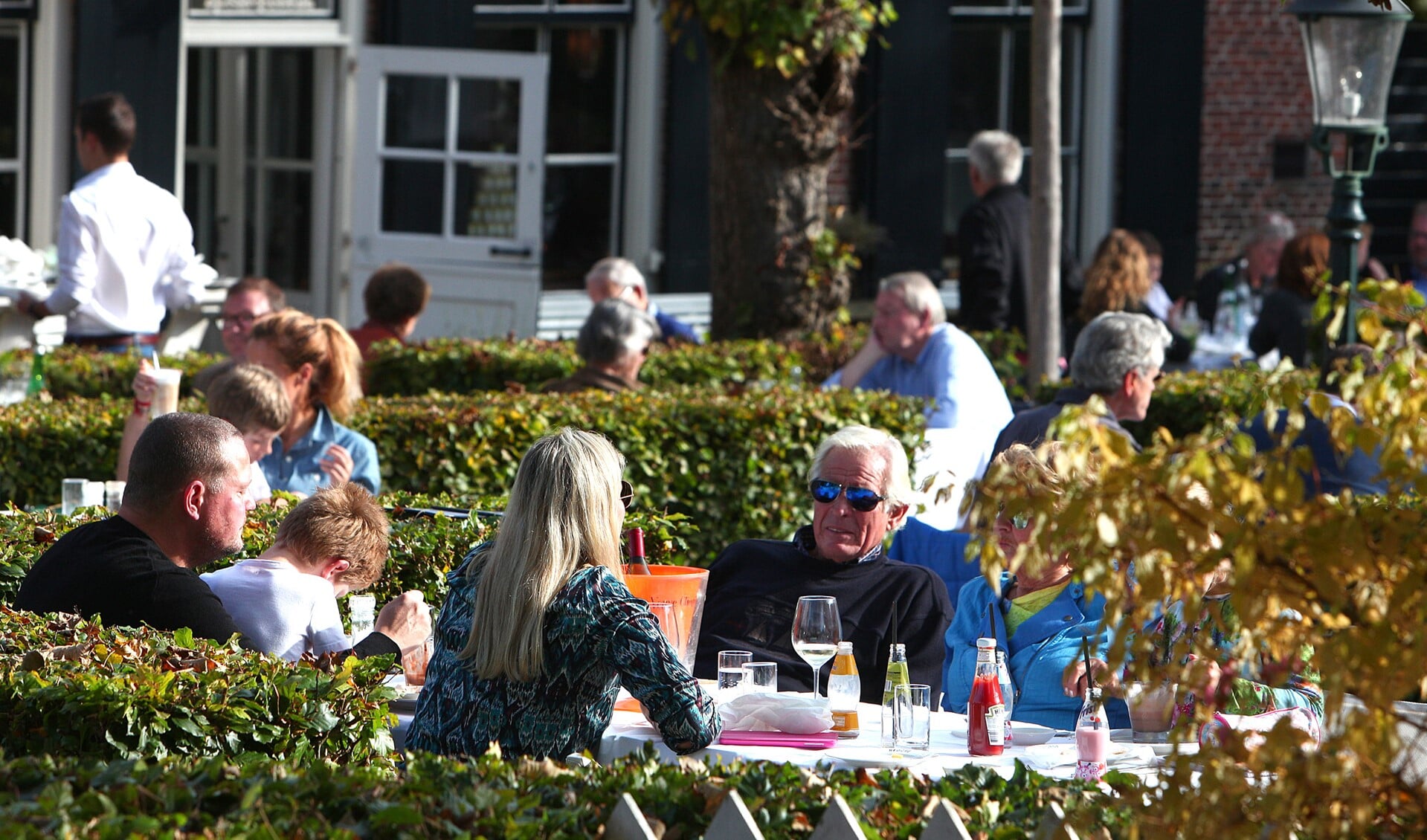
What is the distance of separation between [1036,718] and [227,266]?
32.7 feet

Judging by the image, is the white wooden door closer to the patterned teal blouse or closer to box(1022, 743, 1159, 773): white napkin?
the patterned teal blouse

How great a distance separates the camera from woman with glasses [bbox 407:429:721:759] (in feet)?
10.8

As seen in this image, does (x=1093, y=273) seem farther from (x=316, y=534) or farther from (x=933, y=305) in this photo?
(x=316, y=534)

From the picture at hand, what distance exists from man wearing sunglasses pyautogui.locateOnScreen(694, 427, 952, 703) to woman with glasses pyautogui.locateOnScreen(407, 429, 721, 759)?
1136 mm

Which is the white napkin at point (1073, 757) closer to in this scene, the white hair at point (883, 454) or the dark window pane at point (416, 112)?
the white hair at point (883, 454)

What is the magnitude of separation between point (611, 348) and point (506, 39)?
5.49 meters

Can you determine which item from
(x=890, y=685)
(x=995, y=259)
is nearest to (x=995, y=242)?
(x=995, y=259)

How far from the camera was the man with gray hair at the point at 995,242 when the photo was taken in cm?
987

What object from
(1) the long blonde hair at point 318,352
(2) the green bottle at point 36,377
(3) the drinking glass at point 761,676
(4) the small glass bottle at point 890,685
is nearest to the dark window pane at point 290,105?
(2) the green bottle at point 36,377

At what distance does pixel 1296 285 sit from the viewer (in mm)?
9695

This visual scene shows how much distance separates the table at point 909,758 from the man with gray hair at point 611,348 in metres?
3.54

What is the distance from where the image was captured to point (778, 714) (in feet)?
11.4

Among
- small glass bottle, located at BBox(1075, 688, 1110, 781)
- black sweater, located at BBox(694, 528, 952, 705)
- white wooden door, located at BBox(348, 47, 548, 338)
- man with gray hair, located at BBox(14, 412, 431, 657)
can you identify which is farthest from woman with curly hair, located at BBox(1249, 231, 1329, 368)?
man with gray hair, located at BBox(14, 412, 431, 657)

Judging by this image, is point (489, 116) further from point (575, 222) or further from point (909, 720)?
point (909, 720)
